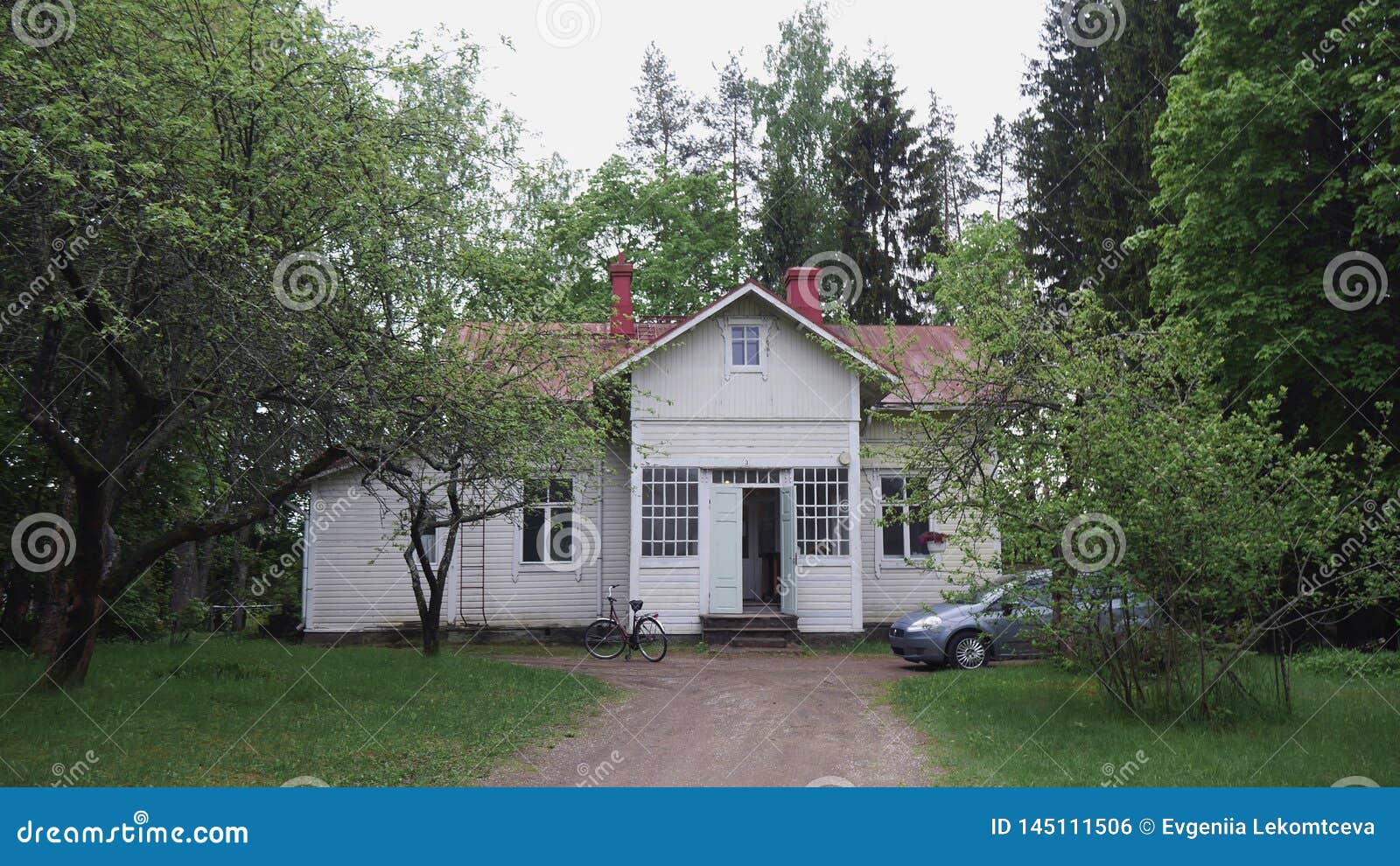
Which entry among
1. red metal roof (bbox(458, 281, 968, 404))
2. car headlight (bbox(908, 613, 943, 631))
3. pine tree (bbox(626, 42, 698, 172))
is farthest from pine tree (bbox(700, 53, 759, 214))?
car headlight (bbox(908, 613, 943, 631))

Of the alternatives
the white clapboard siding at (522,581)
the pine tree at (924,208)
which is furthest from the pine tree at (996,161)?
the white clapboard siding at (522,581)

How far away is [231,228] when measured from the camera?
8.63 m

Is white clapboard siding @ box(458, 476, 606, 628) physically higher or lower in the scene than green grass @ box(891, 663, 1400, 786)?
higher

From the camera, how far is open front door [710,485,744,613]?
20.4m

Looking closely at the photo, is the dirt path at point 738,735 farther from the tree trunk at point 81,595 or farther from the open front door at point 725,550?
the tree trunk at point 81,595

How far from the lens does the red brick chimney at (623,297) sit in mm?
20578

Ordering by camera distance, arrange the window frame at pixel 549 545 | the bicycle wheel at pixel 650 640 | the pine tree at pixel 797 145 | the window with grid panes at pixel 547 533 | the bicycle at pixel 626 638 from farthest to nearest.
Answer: the pine tree at pixel 797 145, the window with grid panes at pixel 547 533, the window frame at pixel 549 545, the bicycle at pixel 626 638, the bicycle wheel at pixel 650 640

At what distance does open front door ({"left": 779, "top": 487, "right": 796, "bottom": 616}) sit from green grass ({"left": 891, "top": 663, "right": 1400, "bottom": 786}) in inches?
267

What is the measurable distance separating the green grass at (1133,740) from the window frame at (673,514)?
7.58 m

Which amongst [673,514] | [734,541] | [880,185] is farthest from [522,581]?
[880,185]

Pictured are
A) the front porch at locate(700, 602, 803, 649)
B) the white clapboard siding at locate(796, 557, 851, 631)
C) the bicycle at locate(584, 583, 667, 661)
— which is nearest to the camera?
the bicycle at locate(584, 583, 667, 661)

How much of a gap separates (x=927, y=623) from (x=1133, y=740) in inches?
277

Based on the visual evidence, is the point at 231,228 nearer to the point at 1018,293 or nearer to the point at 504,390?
the point at 504,390

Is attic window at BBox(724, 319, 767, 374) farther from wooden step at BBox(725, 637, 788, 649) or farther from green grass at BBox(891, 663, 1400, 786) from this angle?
green grass at BBox(891, 663, 1400, 786)
